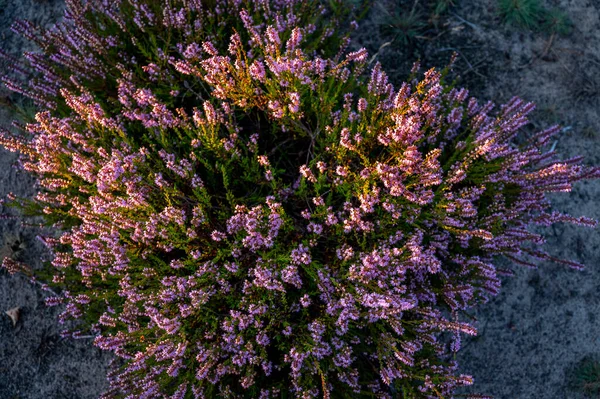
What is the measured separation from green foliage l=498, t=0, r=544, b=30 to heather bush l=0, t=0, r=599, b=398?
5.72ft

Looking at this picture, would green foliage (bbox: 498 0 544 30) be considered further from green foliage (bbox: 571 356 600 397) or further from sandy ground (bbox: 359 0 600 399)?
green foliage (bbox: 571 356 600 397)

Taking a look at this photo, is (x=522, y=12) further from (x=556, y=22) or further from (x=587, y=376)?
(x=587, y=376)

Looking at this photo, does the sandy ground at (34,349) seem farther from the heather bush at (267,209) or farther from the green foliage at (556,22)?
the green foliage at (556,22)

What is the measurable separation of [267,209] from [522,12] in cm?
333

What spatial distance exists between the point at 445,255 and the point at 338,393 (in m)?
1.20

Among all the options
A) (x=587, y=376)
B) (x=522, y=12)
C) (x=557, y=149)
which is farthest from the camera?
(x=522, y=12)

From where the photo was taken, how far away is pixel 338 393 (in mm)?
3068

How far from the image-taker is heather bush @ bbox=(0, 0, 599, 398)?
2.64 metres

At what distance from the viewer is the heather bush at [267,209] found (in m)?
2.64

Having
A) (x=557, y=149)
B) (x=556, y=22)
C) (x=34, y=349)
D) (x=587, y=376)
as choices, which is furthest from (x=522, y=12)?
(x=34, y=349)

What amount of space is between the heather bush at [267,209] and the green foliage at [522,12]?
5.72 feet

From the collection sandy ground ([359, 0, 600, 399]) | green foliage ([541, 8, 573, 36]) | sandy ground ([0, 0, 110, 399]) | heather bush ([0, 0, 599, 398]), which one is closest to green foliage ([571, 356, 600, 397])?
sandy ground ([359, 0, 600, 399])

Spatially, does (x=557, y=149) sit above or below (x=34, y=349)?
→ above

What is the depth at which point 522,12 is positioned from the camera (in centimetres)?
437
